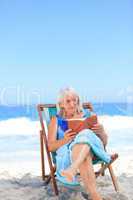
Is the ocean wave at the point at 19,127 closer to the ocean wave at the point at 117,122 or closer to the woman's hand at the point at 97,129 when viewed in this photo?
the ocean wave at the point at 117,122

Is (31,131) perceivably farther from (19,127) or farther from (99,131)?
(99,131)

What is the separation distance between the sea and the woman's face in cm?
231

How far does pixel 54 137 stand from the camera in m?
3.64

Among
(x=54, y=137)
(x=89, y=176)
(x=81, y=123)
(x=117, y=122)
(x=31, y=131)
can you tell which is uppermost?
(x=81, y=123)

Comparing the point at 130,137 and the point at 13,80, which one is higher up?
the point at 13,80

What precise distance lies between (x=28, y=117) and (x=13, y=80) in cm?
117

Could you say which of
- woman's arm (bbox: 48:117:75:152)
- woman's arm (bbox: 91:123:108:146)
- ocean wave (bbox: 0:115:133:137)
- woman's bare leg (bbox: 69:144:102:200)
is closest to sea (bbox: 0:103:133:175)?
Result: ocean wave (bbox: 0:115:133:137)

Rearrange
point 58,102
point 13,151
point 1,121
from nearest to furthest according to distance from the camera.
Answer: point 58,102 → point 13,151 → point 1,121

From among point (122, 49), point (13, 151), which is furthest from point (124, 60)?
point (13, 151)

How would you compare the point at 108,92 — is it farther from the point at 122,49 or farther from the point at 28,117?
the point at 28,117

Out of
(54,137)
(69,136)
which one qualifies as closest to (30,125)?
(54,137)

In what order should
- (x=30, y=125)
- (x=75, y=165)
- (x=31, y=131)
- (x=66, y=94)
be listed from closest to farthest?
(x=75, y=165) < (x=66, y=94) < (x=31, y=131) < (x=30, y=125)

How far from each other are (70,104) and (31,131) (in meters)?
5.69

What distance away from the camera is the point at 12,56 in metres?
9.23
